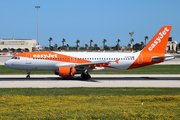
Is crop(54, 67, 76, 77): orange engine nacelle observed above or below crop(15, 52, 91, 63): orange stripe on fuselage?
below

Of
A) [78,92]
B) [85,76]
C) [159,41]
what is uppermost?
[159,41]

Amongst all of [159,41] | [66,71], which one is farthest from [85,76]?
[159,41]

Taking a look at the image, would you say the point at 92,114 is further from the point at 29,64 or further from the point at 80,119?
the point at 29,64

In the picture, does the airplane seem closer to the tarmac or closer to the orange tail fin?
the orange tail fin

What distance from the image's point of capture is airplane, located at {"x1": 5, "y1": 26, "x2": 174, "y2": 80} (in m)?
33.9

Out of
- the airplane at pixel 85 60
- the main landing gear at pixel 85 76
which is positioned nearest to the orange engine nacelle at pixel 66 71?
the airplane at pixel 85 60

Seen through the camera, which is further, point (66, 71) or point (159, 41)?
point (159, 41)

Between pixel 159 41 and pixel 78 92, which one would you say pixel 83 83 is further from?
pixel 159 41

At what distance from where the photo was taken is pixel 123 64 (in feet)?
118

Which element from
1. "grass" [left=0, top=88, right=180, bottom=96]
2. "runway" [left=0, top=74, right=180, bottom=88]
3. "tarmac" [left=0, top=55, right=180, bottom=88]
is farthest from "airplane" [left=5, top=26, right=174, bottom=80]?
"grass" [left=0, top=88, right=180, bottom=96]

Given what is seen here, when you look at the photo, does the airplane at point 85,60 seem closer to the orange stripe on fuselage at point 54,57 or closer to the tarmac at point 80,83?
the orange stripe on fuselage at point 54,57

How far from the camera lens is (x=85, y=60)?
35500 mm

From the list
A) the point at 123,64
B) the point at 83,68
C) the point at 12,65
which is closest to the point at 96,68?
the point at 83,68

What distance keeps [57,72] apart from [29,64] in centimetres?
415
